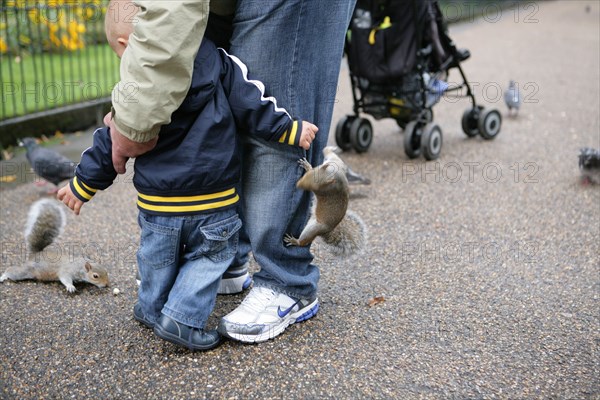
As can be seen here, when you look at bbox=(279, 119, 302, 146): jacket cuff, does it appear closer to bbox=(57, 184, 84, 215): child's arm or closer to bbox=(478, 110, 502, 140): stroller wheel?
bbox=(57, 184, 84, 215): child's arm

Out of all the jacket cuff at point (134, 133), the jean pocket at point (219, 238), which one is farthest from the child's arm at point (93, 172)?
the jean pocket at point (219, 238)

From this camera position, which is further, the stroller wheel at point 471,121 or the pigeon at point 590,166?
the stroller wheel at point 471,121

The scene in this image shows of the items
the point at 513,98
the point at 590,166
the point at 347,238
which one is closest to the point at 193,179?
the point at 347,238

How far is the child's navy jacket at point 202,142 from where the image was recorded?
7.17ft

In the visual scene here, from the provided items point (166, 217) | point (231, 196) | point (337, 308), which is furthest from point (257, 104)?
point (337, 308)

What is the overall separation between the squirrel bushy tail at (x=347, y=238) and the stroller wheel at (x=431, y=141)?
2.47m

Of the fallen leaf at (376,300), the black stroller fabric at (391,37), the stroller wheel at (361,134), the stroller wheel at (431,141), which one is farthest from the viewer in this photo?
the stroller wheel at (361,134)

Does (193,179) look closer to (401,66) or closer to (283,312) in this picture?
(283,312)

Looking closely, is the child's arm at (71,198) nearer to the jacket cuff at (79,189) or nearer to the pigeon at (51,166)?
the jacket cuff at (79,189)

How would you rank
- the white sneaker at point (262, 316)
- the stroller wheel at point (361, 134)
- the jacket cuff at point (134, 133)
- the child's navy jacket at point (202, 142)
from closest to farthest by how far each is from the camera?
1. the jacket cuff at point (134, 133)
2. the child's navy jacket at point (202, 142)
3. the white sneaker at point (262, 316)
4. the stroller wheel at point (361, 134)

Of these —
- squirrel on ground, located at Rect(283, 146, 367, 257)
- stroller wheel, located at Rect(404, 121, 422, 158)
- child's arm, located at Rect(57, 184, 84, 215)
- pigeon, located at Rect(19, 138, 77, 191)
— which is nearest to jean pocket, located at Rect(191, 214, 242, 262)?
squirrel on ground, located at Rect(283, 146, 367, 257)

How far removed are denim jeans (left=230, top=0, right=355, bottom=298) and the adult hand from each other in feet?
1.34

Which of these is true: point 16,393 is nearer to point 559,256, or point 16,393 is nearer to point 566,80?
point 559,256

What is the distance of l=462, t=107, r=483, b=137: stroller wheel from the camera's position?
5680 mm
